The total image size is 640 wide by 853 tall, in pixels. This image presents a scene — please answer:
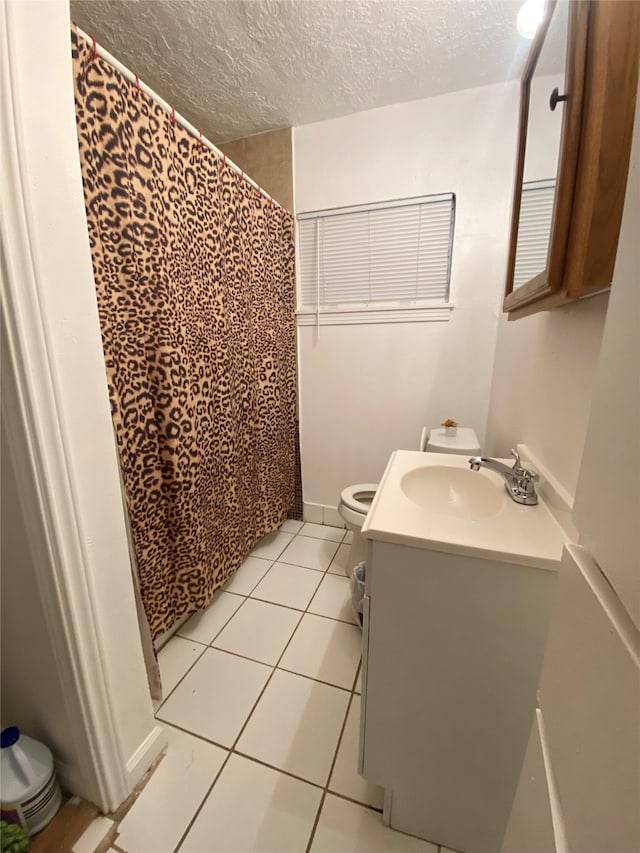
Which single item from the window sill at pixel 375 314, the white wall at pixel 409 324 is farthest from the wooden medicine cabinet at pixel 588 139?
the window sill at pixel 375 314

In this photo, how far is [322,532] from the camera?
7.25 ft

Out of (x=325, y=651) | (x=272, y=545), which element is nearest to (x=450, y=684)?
(x=325, y=651)

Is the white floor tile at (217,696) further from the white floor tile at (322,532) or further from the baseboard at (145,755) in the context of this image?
the white floor tile at (322,532)

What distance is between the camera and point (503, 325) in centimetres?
161

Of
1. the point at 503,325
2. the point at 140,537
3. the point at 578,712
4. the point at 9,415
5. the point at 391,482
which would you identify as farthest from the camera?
the point at 503,325

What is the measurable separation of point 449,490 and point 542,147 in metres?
0.96

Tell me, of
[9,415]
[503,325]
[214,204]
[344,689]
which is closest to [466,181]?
[503,325]

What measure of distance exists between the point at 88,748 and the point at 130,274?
1.27 meters

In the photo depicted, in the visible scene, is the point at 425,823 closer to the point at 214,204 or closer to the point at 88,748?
the point at 88,748

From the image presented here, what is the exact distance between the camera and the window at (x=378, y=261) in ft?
5.74

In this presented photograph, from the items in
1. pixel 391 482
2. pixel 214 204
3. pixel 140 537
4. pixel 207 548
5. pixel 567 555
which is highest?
pixel 214 204

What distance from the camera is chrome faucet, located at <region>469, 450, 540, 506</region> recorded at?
866mm

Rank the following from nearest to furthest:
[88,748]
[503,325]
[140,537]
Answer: [88,748] < [140,537] < [503,325]

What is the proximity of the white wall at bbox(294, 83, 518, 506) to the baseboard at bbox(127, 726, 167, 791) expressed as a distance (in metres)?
1.45
